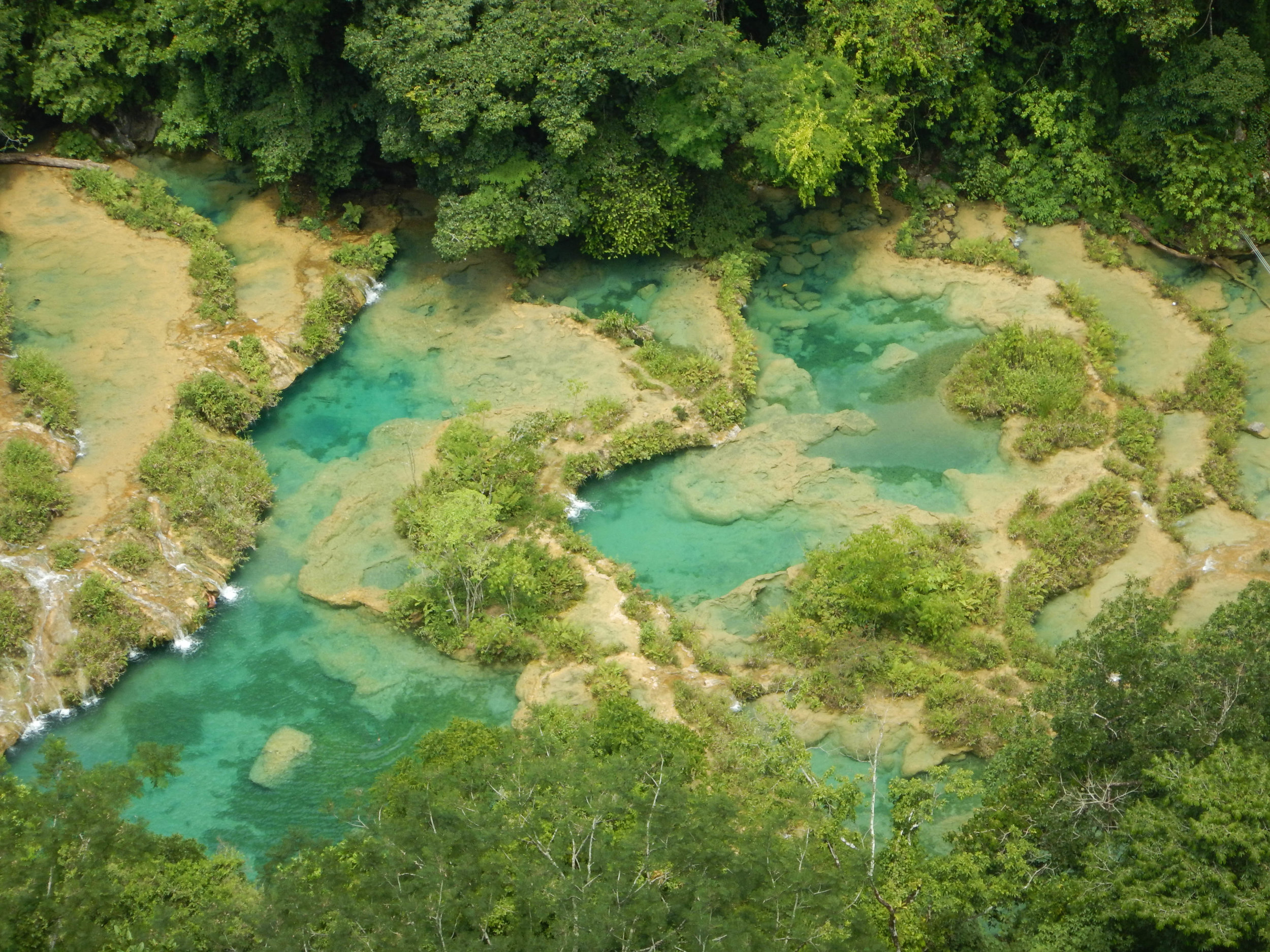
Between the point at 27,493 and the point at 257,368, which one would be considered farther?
the point at 257,368

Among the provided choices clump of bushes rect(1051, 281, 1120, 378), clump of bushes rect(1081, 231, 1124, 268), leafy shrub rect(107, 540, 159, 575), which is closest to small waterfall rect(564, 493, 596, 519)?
leafy shrub rect(107, 540, 159, 575)

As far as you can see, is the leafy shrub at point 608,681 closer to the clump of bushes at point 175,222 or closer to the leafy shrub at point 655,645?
the leafy shrub at point 655,645

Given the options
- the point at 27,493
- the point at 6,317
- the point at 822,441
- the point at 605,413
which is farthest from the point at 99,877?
the point at 6,317

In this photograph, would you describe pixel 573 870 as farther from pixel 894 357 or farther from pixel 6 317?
pixel 6 317

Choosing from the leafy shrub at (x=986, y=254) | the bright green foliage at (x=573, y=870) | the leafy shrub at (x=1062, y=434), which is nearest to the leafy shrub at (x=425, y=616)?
the bright green foliage at (x=573, y=870)

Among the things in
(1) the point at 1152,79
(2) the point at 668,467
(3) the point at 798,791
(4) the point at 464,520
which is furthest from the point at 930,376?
(3) the point at 798,791

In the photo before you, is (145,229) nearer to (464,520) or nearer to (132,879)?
(464,520)
